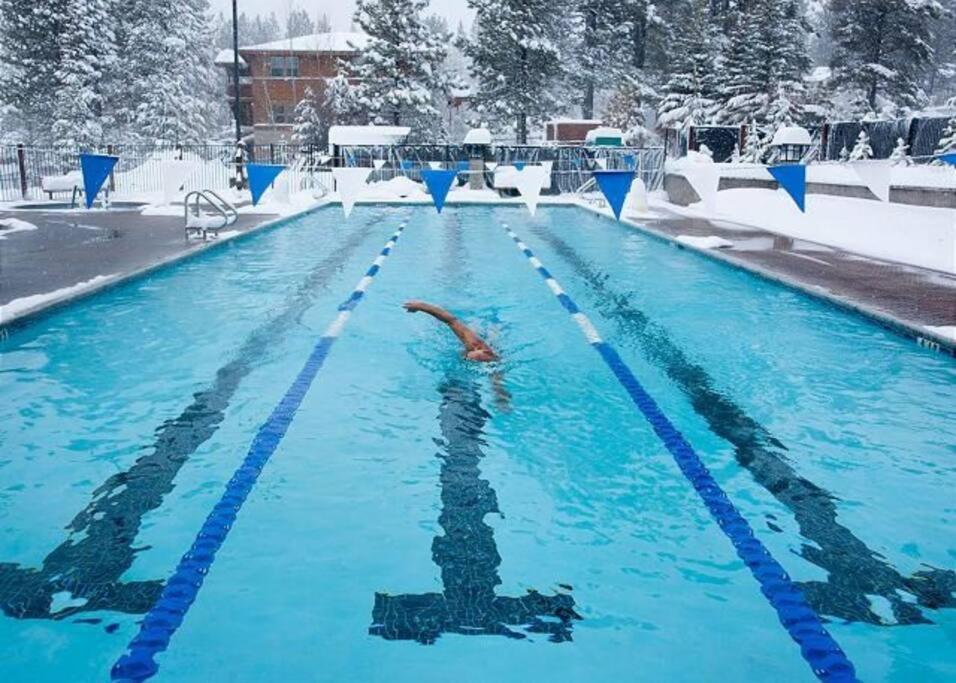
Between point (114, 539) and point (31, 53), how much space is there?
35.4m

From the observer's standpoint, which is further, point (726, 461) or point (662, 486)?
point (726, 461)

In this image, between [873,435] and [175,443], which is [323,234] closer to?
[175,443]

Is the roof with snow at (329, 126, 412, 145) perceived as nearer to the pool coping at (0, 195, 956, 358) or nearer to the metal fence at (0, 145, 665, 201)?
the metal fence at (0, 145, 665, 201)

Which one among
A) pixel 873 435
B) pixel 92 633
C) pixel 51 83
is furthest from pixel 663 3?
pixel 92 633

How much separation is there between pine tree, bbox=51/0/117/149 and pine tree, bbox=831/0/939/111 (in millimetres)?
30957

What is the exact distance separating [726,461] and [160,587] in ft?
9.87

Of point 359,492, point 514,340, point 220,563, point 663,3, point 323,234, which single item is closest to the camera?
point 220,563

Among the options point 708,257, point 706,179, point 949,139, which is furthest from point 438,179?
point 949,139

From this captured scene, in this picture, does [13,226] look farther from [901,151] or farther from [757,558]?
Result: [901,151]

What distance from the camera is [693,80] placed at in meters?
34.8

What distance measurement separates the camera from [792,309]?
8.43 m

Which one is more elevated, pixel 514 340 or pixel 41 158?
pixel 41 158

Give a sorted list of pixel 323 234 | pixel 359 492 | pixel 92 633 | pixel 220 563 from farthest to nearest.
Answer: pixel 323 234 → pixel 359 492 → pixel 220 563 → pixel 92 633

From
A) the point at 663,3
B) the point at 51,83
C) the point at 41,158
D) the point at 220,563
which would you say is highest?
the point at 663,3
